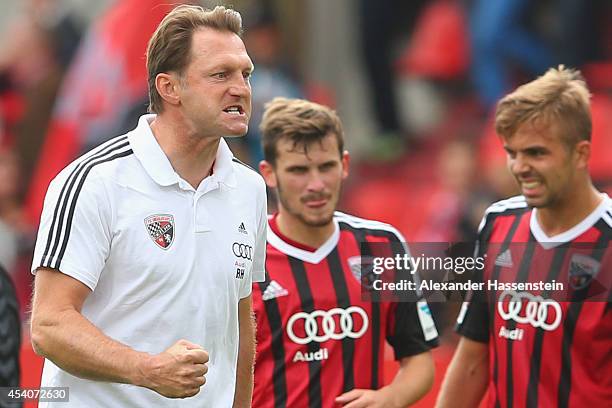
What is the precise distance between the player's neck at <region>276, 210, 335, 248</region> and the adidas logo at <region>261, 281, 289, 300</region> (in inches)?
8.1

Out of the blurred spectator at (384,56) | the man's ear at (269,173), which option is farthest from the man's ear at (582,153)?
the blurred spectator at (384,56)

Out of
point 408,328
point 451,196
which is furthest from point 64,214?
point 451,196

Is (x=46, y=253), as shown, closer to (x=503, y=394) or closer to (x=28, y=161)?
(x=503, y=394)

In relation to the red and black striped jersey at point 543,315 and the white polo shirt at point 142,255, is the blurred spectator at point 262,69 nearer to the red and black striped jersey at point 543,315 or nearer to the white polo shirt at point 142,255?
the red and black striped jersey at point 543,315

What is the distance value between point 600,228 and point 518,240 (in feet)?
1.03

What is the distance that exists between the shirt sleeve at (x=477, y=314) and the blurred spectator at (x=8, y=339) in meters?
1.57

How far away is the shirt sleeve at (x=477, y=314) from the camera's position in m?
4.98

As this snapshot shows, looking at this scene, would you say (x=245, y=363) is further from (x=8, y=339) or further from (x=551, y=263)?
(x=551, y=263)

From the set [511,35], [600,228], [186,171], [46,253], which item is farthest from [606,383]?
[511,35]

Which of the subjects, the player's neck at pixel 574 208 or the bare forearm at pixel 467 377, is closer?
the player's neck at pixel 574 208

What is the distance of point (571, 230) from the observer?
15.6 ft

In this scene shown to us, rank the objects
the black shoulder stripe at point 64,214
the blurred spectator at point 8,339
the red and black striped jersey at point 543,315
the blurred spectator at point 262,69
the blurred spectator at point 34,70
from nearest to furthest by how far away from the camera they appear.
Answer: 1. the black shoulder stripe at point 64,214
2. the red and black striped jersey at point 543,315
3. the blurred spectator at point 8,339
4. the blurred spectator at point 262,69
5. the blurred spectator at point 34,70

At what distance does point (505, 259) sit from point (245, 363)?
1096mm

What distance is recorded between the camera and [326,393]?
484 cm
